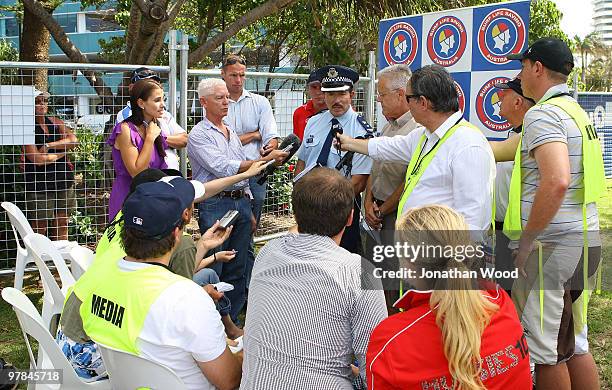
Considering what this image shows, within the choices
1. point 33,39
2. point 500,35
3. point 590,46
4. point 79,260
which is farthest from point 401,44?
point 590,46

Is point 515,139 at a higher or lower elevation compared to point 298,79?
lower

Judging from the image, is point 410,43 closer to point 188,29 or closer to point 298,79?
point 298,79

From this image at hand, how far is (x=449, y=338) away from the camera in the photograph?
6.12ft

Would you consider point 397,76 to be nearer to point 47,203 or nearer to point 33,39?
point 47,203

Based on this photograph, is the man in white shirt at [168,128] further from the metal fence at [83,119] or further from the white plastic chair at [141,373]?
the white plastic chair at [141,373]

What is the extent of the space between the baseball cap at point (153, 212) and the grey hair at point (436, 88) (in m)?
1.41

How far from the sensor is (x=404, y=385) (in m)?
1.91

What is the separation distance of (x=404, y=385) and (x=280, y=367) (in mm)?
470

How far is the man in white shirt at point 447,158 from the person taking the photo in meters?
3.11

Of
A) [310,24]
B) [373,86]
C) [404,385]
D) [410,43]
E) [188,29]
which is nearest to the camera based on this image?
[404,385]

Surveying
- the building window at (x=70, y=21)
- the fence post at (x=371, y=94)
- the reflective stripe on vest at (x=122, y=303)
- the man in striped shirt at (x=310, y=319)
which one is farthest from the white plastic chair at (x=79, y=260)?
the building window at (x=70, y=21)

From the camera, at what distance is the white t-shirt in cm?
219

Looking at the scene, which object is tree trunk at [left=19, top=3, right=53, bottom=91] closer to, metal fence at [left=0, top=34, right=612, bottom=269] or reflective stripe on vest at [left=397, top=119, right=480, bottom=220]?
metal fence at [left=0, top=34, right=612, bottom=269]

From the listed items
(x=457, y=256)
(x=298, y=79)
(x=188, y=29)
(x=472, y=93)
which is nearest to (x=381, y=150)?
(x=472, y=93)
